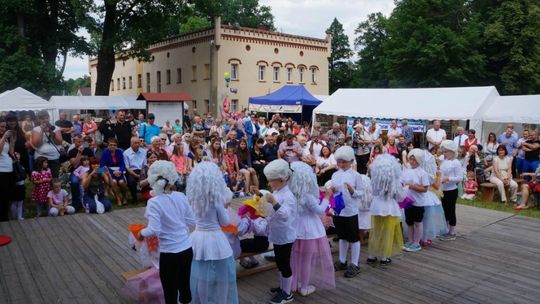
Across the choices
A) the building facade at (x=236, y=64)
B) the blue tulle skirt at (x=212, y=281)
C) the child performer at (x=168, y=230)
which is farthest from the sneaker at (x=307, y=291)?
the building facade at (x=236, y=64)

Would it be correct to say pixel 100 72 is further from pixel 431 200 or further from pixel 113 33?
pixel 431 200

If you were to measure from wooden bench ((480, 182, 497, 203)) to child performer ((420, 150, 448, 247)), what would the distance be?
13.5 feet

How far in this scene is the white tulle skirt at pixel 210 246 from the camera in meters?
4.14

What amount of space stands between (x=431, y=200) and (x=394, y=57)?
31.4m

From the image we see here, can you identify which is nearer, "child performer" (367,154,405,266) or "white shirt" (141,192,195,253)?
"white shirt" (141,192,195,253)

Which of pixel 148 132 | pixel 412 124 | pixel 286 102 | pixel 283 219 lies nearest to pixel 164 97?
pixel 286 102

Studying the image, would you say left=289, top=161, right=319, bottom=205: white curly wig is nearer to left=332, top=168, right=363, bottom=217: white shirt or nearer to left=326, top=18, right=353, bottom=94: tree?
left=332, top=168, right=363, bottom=217: white shirt

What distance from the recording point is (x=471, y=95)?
16.5m

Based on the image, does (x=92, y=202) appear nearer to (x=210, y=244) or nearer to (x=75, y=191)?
(x=75, y=191)

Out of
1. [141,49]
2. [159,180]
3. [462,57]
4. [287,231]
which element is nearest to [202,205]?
[159,180]

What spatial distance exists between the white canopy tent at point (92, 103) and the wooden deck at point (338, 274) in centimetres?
1652

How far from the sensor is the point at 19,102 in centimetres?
1441

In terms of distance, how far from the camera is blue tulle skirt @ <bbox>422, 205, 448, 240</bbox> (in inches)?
270

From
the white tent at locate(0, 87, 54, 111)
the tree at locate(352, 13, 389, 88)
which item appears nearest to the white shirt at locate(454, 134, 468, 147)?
the white tent at locate(0, 87, 54, 111)
